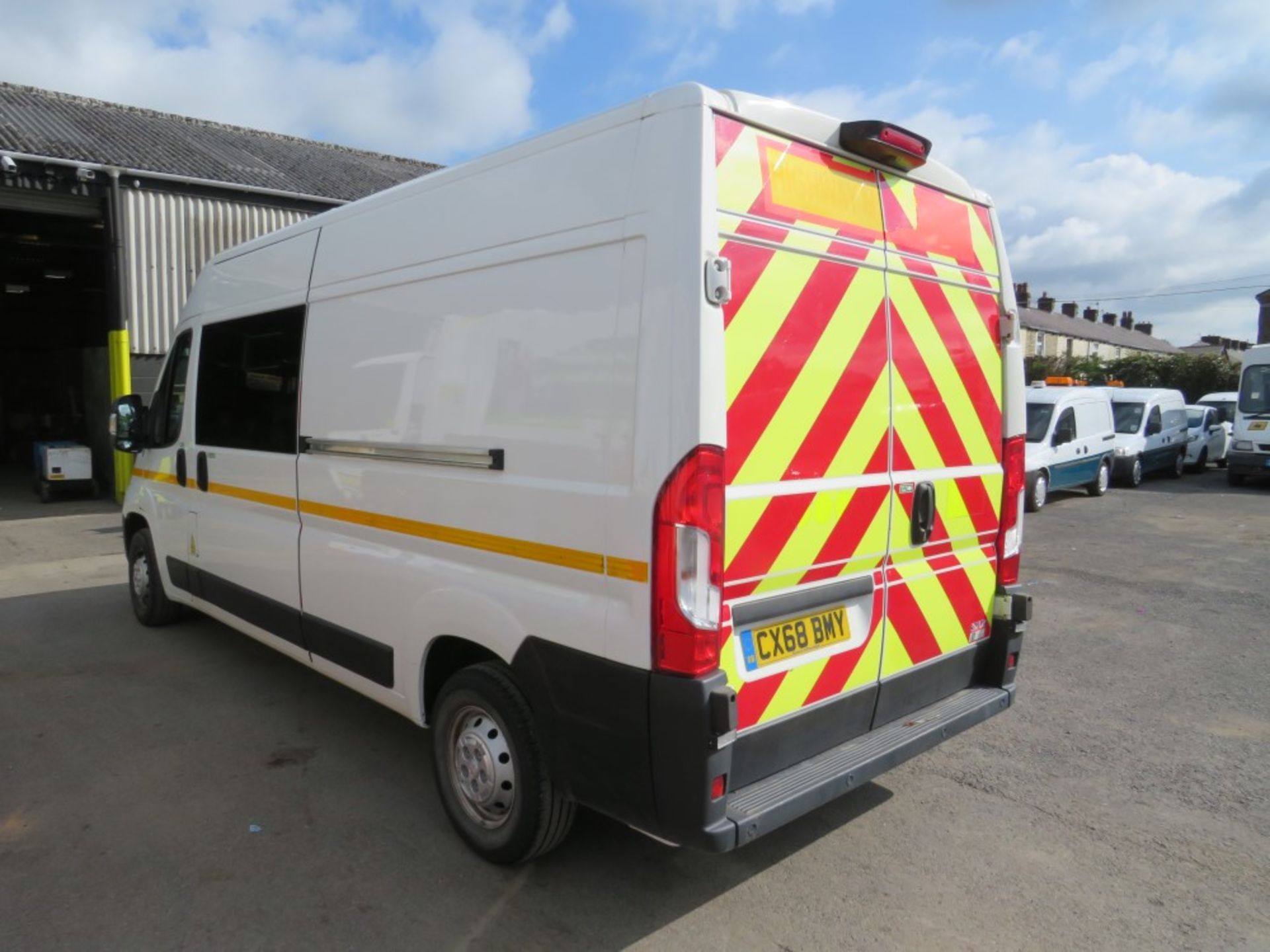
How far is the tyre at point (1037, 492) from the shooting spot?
12.6 meters

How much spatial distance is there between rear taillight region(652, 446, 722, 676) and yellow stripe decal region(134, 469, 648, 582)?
10 centimetres

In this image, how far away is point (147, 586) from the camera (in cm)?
614

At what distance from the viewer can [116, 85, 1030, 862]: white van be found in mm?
2428

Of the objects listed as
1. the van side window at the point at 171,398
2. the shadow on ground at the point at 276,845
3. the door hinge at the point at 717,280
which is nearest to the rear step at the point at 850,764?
the shadow on ground at the point at 276,845

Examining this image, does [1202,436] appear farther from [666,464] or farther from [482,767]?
[666,464]

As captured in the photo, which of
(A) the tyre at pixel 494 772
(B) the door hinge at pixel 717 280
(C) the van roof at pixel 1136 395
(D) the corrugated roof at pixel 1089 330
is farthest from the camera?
(D) the corrugated roof at pixel 1089 330

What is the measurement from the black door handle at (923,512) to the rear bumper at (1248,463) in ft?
53.2

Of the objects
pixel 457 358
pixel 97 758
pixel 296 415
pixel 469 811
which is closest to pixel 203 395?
pixel 296 415

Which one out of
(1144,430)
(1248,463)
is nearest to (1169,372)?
(1248,463)

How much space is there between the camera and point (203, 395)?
5.11m

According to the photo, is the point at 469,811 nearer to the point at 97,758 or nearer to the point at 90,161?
the point at 97,758

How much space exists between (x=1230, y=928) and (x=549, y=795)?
7.62ft

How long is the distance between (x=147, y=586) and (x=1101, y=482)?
14588 millimetres

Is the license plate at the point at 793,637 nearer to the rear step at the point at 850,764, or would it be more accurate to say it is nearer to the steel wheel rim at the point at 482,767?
the rear step at the point at 850,764
